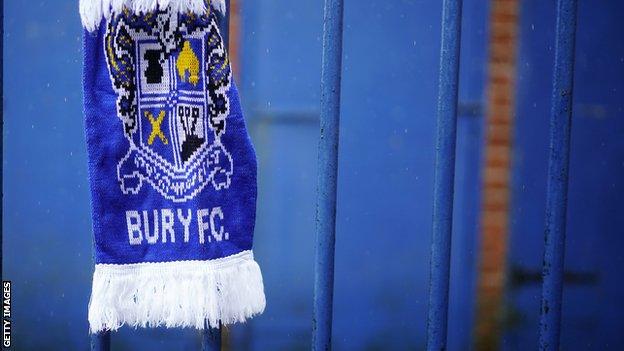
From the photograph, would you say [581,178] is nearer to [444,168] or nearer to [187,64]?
[444,168]

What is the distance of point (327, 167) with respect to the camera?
107 cm

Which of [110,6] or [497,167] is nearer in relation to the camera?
[110,6]

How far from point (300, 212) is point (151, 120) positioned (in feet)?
7.26

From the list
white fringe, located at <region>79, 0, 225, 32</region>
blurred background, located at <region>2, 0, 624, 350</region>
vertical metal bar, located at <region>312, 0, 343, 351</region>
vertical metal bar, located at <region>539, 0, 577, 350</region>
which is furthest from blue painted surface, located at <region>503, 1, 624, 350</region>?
white fringe, located at <region>79, 0, 225, 32</region>

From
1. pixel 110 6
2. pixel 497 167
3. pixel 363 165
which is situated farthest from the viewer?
pixel 497 167

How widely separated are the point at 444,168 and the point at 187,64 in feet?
1.45

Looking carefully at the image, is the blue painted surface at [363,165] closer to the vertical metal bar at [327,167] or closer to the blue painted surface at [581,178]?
the blue painted surface at [581,178]

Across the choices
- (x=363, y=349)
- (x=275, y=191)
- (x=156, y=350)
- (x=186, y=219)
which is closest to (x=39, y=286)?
(x=156, y=350)

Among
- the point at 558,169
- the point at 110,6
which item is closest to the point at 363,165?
the point at 558,169

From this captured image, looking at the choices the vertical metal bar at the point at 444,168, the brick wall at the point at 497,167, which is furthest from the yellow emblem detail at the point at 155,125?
the brick wall at the point at 497,167

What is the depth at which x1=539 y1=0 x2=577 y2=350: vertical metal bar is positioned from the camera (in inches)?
42.1

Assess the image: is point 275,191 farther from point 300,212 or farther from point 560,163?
point 560,163

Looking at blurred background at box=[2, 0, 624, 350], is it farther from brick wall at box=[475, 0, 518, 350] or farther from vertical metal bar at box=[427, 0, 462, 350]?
vertical metal bar at box=[427, 0, 462, 350]

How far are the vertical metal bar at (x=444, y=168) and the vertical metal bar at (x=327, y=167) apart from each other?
16 cm
